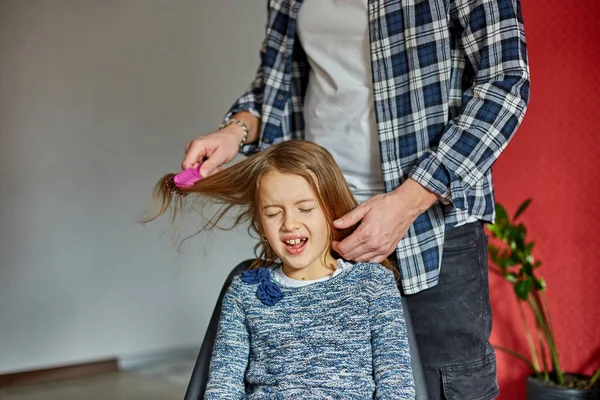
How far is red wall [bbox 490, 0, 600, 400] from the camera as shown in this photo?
8.99ft

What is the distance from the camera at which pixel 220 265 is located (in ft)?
15.1

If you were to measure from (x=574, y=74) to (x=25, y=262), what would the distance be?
9.34ft

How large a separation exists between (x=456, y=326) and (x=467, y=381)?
0.34 feet

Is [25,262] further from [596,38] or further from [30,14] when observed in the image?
[596,38]

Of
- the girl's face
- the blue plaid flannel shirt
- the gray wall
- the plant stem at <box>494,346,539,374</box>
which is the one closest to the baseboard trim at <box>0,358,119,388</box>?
the gray wall

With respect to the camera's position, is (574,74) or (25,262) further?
(25,262)

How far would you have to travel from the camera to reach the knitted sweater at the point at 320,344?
50.4 inches

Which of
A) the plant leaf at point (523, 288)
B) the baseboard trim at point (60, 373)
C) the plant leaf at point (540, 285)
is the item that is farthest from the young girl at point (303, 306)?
the baseboard trim at point (60, 373)

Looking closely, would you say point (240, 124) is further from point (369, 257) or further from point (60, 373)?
A: point (60, 373)

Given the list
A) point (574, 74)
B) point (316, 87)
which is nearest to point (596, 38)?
point (574, 74)

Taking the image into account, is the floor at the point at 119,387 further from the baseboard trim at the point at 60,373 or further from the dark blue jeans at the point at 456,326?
the dark blue jeans at the point at 456,326

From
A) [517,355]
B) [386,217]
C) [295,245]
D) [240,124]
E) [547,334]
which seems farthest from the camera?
[517,355]

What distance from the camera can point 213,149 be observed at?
5.13 feet

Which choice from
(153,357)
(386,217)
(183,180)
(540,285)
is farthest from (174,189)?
(153,357)
